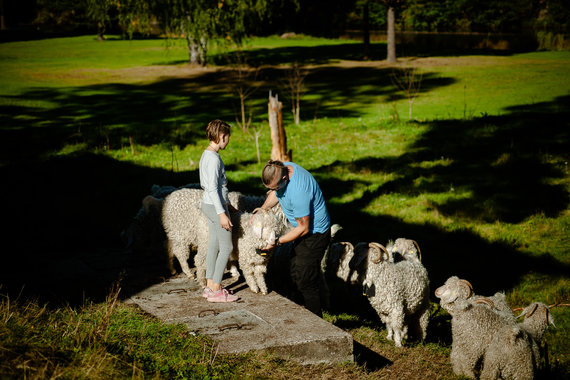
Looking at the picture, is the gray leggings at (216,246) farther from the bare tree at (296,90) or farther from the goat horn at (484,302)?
the bare tree at (296,90)

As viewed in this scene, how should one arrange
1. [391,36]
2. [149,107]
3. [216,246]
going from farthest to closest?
[391,36] < [149,107] < [216,246]

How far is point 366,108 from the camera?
2223 cm

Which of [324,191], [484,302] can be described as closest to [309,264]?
[484,302]

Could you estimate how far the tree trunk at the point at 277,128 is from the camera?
10.4 m

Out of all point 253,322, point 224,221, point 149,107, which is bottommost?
point 253,322

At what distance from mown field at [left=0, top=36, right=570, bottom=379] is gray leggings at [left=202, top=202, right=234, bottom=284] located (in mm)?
1063

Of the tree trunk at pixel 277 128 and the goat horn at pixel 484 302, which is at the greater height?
the tree trunk at pixel 277 128

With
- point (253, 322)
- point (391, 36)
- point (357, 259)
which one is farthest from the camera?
point (391, 36)

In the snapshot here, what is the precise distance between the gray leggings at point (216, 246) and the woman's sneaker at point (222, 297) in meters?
0.13

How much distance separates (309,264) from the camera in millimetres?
5836

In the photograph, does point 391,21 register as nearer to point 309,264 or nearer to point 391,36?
point 391,36

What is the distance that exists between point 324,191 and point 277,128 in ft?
7.80

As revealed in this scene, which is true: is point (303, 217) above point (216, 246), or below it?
above

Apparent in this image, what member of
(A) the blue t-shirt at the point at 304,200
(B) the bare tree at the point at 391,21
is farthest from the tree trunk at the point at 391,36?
(A) the blue t-shirt at the point at 304,200
